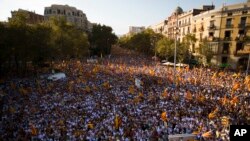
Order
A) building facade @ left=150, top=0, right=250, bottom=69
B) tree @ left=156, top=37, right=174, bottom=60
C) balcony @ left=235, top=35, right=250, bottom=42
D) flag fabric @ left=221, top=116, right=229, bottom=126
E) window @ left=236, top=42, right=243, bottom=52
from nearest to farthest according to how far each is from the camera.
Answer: flag fabric @ left=221, top=116, right=229, bottom=126 < balcony @ left=235, top=35, right=250, bottom=42 < building facade @ left=150, top=0, right=250, bottom=69 < window @ left=236, top=42, right=243, bottom=52 < tree @ left=156, top=37, right=174, bottom=60

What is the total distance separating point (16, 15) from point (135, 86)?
846 inches

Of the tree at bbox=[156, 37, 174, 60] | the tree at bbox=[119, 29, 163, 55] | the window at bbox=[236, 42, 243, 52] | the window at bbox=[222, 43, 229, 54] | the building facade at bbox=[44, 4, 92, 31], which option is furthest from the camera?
the building facade at bbox=[44, 4, 92, 31]

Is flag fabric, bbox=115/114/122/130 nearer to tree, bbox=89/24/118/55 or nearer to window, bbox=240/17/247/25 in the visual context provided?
window, bbox=240/17/247/25

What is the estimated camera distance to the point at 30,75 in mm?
30828

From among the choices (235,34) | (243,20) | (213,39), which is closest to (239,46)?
(235,34)

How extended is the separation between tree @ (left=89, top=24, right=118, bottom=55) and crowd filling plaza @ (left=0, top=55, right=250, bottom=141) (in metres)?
44.2

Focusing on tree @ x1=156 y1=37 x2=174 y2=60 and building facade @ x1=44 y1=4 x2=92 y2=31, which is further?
building facade @ x1=44 y1=4 x2=92 y2=31

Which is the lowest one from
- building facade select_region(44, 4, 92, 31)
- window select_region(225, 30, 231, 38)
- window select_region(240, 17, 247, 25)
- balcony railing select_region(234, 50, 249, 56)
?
balcony railing select_region(234, 50, 249, 56)

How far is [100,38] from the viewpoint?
68.2 metres

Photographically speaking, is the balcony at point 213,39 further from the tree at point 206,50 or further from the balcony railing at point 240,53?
the balcony railing at point 240,53

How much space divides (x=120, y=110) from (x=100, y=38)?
176ft

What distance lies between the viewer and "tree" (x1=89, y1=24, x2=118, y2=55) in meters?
68.0

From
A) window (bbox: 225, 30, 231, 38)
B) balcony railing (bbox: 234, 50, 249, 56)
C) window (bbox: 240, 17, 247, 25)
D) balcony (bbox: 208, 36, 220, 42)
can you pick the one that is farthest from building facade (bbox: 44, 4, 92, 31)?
balcony railing (bbox: 234, 50, 249, 56)

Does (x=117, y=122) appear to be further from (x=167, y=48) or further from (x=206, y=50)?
(x=167, y=48)
